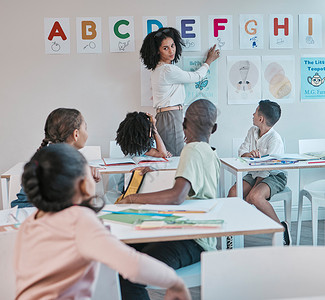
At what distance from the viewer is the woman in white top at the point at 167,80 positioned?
3.97 meters

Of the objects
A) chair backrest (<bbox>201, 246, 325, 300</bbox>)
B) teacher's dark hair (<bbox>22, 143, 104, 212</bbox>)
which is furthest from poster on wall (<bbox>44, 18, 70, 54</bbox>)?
chair backrest (<bbox>201, 246, 325, 300</bbox>)

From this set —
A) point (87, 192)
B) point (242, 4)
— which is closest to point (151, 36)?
point (242, 4)

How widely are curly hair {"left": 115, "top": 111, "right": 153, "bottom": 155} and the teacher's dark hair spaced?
7.14 ft

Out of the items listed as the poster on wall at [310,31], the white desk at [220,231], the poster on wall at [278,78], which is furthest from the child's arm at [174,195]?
the poster on wall at [310,31]

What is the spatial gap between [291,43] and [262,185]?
165cm

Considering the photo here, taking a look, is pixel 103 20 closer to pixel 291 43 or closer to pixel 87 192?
pixel 291 43

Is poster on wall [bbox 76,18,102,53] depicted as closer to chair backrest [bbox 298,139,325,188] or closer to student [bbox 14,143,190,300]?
chair backrest [bbox 298,139,325,188]

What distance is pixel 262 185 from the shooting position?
351 cm

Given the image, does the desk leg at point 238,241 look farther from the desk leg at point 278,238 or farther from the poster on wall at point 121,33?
the poster on wall at point 121,33

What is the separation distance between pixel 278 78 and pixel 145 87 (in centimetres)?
130

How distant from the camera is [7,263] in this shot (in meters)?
1.50

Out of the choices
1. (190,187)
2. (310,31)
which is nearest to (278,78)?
(310,31)

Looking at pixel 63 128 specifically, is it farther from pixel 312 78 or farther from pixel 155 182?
pixel 312 78

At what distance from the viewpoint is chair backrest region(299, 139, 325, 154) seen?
387 cm
